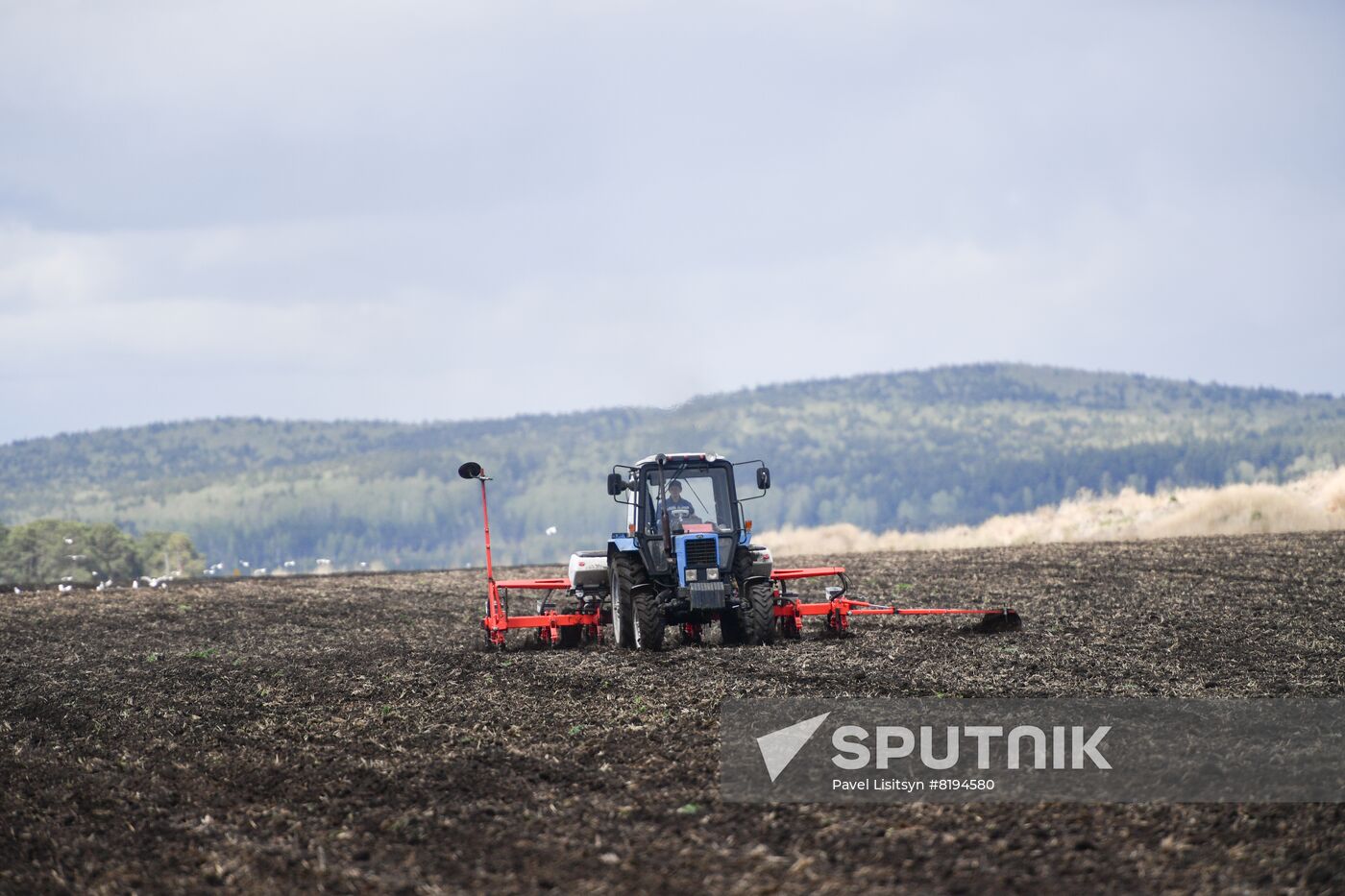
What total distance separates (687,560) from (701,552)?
22 centimetres

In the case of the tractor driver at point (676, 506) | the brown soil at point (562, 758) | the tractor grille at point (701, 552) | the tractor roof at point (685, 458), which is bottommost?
the brown soil at point (562, 758)

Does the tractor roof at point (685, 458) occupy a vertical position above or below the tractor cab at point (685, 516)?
above

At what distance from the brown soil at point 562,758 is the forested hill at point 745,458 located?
104 metres

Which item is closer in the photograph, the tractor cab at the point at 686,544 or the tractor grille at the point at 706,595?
the tractor grille at the point at 706,595

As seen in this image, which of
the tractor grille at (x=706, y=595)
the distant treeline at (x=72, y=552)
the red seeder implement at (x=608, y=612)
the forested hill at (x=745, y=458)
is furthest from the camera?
the forested hill at (x=745, y=458)

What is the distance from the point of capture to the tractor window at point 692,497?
18.5m

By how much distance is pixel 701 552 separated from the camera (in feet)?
58.7

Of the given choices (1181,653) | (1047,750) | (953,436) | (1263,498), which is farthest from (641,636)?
(953,436)

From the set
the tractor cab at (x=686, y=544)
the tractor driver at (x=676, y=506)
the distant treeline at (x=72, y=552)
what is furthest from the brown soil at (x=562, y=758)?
the distant treeline at (x=72, y=552)

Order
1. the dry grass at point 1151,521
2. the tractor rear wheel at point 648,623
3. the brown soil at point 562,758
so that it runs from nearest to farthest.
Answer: the brown soil at point 562,758 < the tractor rear wheel at point 648,623 < the dry grass at point 1151,521

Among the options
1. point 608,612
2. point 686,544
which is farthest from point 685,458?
point 608,612

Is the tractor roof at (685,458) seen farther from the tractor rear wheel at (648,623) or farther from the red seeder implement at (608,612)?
the tractor rear wheel at (648,623)

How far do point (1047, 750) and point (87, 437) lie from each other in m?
207

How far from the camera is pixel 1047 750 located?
34.6 feet
